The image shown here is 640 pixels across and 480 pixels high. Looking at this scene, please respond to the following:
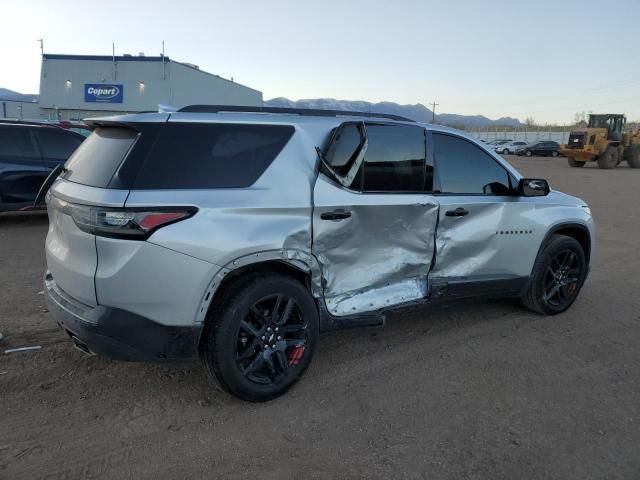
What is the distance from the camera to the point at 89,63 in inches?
1511

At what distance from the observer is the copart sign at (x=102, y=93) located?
126 ft

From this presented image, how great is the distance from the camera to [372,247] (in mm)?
3855

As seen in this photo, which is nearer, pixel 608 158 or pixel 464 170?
pixel 464 170

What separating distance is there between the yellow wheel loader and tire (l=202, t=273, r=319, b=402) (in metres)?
31.5

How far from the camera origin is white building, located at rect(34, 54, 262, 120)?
3834 cm

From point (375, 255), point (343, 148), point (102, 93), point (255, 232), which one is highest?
point (102, 93)

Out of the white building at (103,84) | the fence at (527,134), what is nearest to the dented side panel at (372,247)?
the white building at (103,84)

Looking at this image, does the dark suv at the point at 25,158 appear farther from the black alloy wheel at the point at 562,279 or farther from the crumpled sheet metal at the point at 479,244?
the black alloy wheel at the point at 562,279

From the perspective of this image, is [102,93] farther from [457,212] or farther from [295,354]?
[295,354]

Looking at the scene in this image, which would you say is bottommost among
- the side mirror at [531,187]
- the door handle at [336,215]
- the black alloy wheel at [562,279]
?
the black alloy wheel at [562,279]

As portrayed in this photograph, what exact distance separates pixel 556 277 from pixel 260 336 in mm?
3269

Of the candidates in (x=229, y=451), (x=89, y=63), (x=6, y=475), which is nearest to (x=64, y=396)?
(x=6, y=475)

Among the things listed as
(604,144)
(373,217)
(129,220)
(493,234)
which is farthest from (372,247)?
(604,144)

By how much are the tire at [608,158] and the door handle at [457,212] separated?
30.7 m
